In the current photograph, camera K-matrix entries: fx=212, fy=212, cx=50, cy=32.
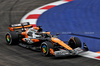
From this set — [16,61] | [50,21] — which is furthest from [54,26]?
[16,61]

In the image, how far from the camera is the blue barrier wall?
38.3 feet

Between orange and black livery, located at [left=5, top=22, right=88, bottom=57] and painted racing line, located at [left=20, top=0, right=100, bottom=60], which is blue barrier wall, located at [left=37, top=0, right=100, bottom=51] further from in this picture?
orange and black livery, located at [left=5, top=22, right=88, bottom=57]

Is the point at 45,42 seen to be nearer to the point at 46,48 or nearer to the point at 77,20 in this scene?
the point at 46,48

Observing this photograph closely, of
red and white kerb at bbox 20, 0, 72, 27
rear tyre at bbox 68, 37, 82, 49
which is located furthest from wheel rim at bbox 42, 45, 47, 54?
red and white kerb at bbox 20, 0, 72, 27

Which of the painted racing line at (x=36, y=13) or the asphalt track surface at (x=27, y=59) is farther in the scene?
the painted racing line at (x=36, y=13)

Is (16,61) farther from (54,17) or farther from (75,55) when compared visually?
(54,17)

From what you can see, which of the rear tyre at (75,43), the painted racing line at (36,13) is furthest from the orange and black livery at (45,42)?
the painted racing line at (36,13)

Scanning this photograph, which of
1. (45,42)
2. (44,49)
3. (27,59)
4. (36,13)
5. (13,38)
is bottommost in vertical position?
(27,59)

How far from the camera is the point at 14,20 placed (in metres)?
17.6

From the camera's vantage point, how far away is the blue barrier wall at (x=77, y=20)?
11660 millimetres

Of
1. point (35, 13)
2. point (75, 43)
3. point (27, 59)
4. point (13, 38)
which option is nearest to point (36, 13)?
point (35, 13)

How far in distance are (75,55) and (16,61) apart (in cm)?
250

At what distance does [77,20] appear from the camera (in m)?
15.8

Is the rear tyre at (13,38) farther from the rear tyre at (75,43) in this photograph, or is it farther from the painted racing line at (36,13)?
the painted racing line at (36,13)
